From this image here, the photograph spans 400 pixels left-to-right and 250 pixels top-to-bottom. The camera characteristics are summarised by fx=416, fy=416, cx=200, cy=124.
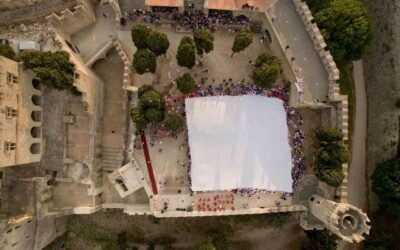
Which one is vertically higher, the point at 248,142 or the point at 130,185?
the point at 248,142

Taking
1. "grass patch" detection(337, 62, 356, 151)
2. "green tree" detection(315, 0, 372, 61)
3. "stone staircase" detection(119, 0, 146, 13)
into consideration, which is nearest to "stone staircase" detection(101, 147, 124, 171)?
"stone staircase" detection(119, 0, 146, 13)

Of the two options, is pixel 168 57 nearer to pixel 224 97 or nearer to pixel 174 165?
pixel 224 97

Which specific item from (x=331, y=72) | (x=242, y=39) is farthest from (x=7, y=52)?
(x=331, y=72)

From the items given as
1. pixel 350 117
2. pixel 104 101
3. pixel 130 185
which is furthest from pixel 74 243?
pixel 350 117

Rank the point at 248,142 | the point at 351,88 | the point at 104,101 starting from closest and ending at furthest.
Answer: the point at 248,142
the point at 104,101
the point at 351,88

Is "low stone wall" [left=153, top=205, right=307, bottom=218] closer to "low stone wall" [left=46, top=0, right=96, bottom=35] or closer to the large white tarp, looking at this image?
the large white tarp

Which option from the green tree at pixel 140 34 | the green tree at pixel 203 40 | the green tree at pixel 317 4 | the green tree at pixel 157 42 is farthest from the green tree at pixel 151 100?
the green tree at pixel 317 4
